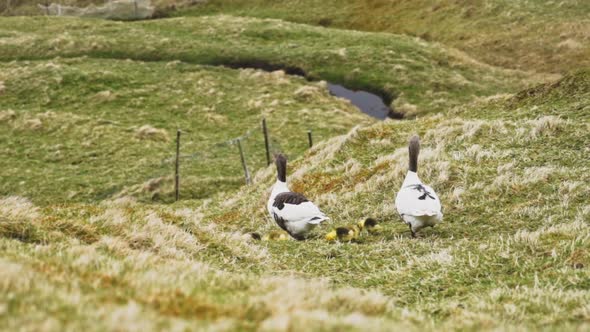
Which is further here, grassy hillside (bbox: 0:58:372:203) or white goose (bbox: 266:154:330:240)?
grassy hillside (bbox: 0:58:372:203)

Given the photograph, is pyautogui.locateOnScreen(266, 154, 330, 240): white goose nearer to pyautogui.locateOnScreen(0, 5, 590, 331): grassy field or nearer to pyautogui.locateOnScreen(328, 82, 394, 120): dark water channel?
pyautogui.locateOnScreen(0, 5, 590, 331): grassy field

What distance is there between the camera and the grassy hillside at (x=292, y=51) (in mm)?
50875

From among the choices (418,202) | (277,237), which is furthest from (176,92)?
(418,202)

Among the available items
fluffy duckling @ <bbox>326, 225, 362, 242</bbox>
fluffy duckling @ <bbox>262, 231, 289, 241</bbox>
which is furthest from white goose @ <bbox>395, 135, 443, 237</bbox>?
fluffy duckling @ <bbox>262, 231, 289, 241</bbox>

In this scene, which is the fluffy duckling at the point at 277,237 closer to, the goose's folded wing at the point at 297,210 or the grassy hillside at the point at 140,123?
the goose's folded wing at the point at 297,210

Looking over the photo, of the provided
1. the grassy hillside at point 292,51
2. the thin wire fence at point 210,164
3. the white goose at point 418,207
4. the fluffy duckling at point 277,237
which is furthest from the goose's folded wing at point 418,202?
the grassy hillside at point 292,51

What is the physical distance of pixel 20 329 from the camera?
3.45 meters

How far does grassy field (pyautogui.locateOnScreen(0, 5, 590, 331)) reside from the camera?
5.00 meters

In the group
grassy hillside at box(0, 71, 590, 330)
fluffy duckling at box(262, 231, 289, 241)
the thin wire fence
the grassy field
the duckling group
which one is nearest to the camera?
grassy hillside at box(0, 71, 590, 330)

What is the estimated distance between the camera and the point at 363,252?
417 inches

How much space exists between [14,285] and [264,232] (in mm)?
10820

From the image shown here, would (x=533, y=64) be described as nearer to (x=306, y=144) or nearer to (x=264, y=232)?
(x=306, y=144)

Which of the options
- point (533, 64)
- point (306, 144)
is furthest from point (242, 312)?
point (533, 64)

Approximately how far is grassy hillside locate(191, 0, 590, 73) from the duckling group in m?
46.3
